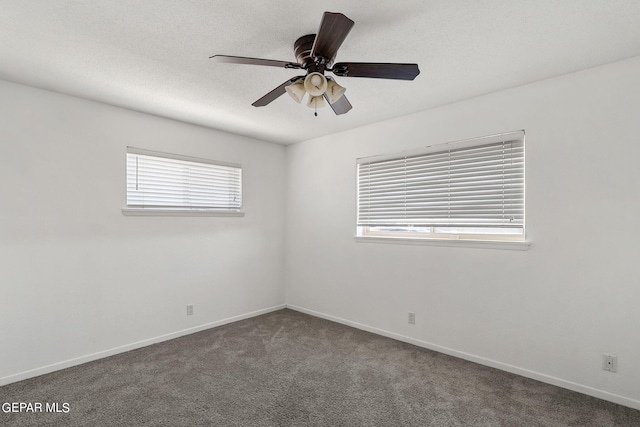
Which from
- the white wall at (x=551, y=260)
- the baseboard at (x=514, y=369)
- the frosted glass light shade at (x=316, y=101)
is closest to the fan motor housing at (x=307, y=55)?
the frosted glass light shade at (x=316, y=101)

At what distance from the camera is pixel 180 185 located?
12.5ft

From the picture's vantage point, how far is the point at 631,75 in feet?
7.64

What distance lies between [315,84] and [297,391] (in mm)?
2241

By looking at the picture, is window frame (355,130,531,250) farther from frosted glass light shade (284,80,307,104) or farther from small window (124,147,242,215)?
frosted glass light shade (284,80,307,104)

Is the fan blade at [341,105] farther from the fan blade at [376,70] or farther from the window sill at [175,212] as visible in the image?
the window sill at [175,212]

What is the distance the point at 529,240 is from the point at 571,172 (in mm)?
620

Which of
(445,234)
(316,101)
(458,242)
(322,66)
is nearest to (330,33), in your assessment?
(322,66)

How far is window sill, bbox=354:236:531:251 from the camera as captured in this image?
9.22 ft

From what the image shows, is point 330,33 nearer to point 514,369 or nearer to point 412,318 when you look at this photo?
point 412,318

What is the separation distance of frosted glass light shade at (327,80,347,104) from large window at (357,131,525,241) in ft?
5.33

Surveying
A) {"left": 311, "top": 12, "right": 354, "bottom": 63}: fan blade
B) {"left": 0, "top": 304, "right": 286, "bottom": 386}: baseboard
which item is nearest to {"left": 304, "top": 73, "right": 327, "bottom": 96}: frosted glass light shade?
{"left": 311, "top": 12, "right": 354, "bottom": 63}: fan blade

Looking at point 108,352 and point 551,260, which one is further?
point 108,352

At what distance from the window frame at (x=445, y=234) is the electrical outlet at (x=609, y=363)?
93 centimetres

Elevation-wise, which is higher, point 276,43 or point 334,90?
point 276,43
